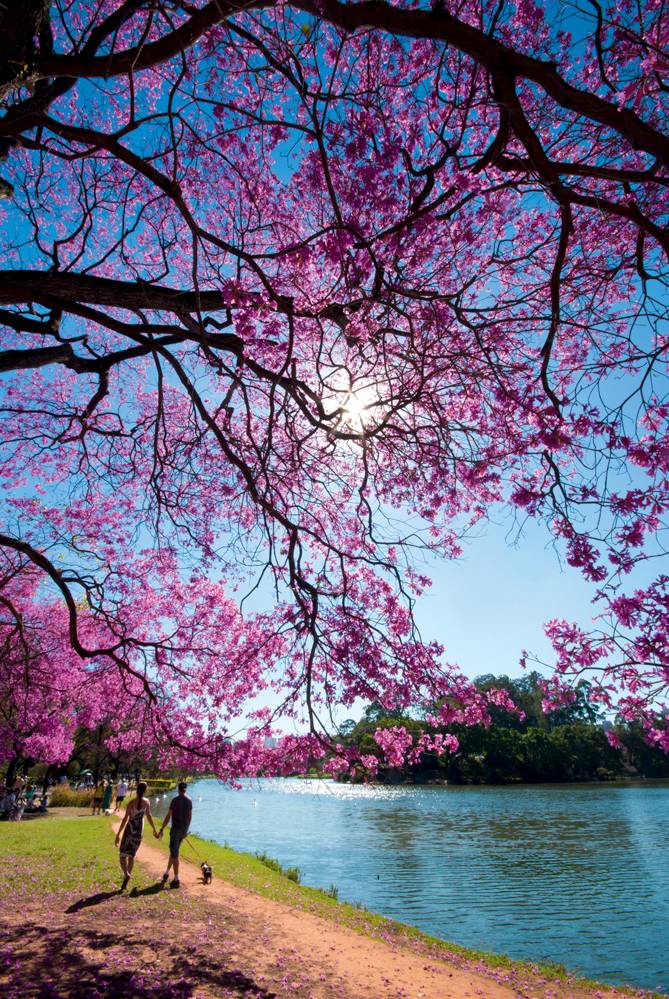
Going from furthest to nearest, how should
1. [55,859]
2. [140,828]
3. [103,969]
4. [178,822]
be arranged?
1. [55,859]
2. [178,822]
3. [140,828]
4. [103,969]

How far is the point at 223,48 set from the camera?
482 cm

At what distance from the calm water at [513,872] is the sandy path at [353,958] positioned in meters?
1.69

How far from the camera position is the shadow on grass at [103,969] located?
15.3 ft

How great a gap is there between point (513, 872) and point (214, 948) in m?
12.1

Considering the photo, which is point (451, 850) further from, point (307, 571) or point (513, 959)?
point (307, 571)

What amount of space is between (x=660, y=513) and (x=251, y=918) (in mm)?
7469

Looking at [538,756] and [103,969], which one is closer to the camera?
[103,969]

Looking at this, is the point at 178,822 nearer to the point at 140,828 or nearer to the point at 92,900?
the point at 140,828

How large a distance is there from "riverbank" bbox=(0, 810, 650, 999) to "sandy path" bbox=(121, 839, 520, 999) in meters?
0.02

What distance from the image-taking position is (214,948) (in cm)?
632

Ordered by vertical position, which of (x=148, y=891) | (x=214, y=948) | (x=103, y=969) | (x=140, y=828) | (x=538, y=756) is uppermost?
(x=140, y=828)

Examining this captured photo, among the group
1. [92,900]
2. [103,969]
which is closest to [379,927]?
[92,900]

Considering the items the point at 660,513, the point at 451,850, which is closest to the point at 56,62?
the point at 660,513

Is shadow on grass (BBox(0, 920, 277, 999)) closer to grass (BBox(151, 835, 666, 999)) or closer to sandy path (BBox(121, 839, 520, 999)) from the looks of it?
sandy path (BBox(121, 839, 520, 999))
